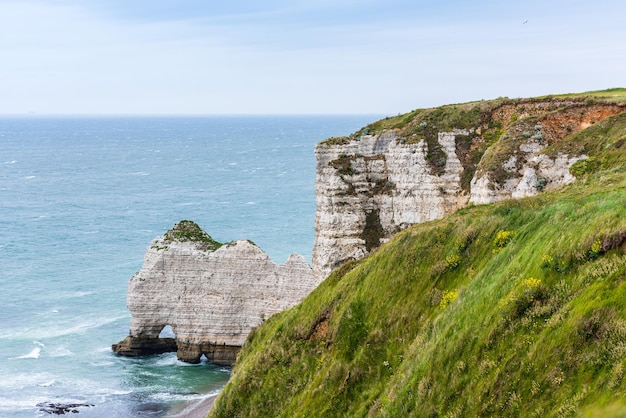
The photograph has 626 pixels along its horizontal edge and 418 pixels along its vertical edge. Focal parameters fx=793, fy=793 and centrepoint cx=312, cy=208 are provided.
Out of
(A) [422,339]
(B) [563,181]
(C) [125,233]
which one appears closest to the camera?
(A) [422,339]

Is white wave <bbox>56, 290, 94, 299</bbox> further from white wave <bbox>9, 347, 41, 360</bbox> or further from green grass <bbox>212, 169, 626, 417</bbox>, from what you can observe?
green grass <bbox>212, 169, 626, 417</bbox>

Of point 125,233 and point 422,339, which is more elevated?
point 422,339

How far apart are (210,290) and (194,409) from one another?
963 cm

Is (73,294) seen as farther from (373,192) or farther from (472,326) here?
(472,326)

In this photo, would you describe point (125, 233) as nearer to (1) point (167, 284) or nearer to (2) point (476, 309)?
(1) point (167, 284)

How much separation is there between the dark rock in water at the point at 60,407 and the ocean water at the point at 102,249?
1.48ft

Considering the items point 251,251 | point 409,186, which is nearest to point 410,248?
point 409,186

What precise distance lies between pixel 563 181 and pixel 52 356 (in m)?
39.0


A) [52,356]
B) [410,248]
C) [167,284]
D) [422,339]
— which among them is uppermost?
[410,248]

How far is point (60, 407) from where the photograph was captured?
4953 centimetres

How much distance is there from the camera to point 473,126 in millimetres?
53125

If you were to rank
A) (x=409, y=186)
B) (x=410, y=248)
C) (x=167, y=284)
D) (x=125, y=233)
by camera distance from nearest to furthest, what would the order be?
(x=410, y=248)
(x=409, y=186)
(x=167, y=284)
(x=125, y=233)

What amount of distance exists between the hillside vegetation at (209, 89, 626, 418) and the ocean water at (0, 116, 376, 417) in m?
18.3

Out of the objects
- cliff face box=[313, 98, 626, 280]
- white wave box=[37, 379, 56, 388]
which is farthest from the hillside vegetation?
white wave box=[37, 379, 56, 388]
